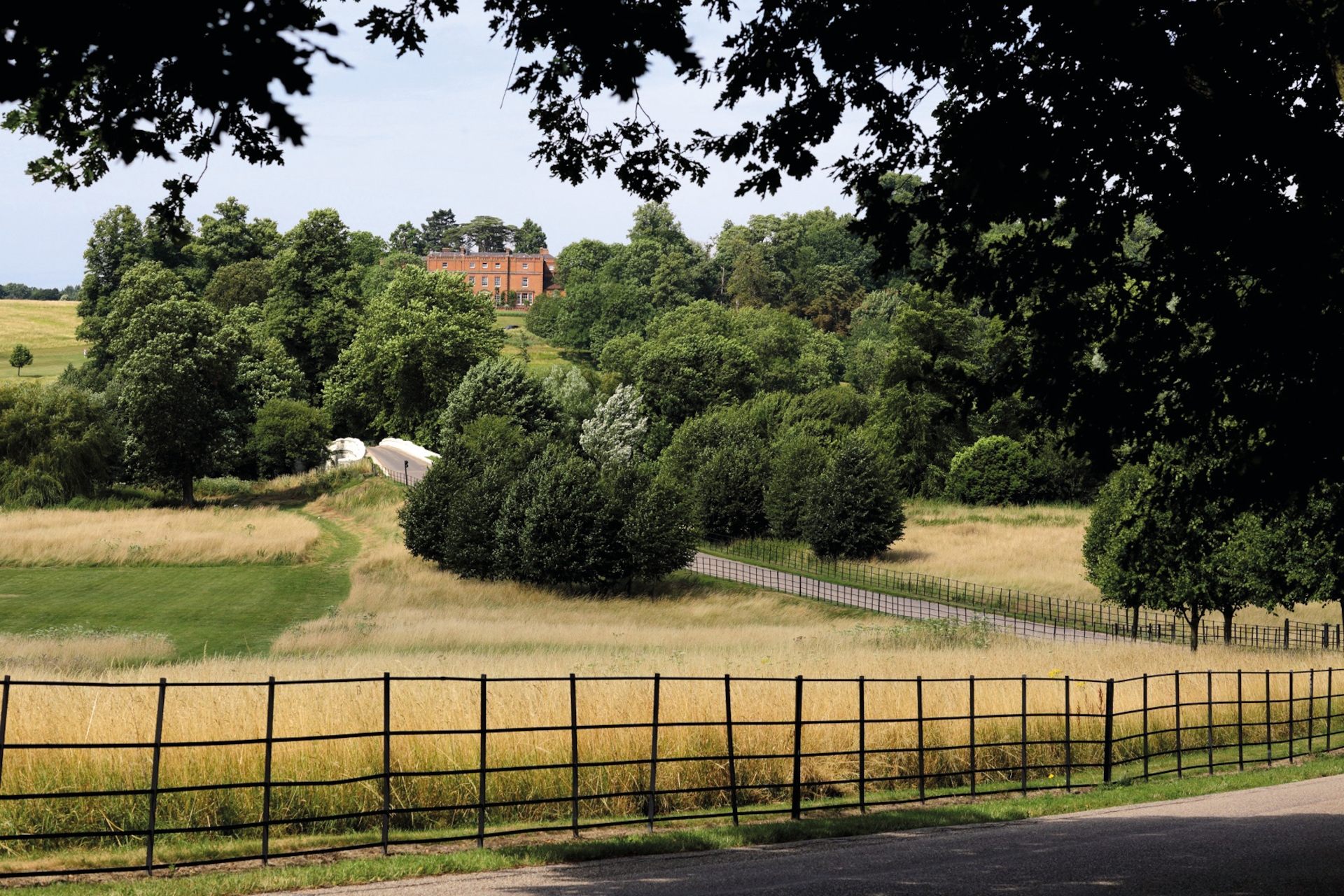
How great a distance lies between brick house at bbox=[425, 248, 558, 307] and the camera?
183m

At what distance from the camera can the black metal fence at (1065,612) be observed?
43.8 m

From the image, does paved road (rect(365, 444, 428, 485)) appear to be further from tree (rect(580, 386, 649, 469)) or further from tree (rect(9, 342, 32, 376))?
tree (rect(9, 342, 32, 376))

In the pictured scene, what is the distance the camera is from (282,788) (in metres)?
13.0

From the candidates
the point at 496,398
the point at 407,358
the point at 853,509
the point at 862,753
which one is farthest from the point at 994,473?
the point at 862,753

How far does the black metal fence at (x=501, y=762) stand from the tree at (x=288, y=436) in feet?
198

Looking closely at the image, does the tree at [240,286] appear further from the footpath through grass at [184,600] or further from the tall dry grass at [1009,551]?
the tall dry grass at [1009,551]

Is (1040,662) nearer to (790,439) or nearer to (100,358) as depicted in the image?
(790,439)

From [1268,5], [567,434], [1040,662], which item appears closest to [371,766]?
[1268,5]

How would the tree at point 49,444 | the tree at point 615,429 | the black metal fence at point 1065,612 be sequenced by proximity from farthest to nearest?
the tree at point 615,429
the tree at point 49,444
the black metal fence at point 1065,612

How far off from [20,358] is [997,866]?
117083 mm

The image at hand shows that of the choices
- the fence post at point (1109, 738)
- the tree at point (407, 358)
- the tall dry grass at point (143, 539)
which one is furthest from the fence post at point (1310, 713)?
the tree at point (407, 358)

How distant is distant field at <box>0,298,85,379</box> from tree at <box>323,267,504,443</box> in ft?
101

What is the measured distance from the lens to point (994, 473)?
78875mm

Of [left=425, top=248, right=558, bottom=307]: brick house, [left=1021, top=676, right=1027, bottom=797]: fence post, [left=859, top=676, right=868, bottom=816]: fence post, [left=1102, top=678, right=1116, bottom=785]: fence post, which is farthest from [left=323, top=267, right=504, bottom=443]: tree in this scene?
[left=425, top=248, right=558, bottom=307]: brick house
